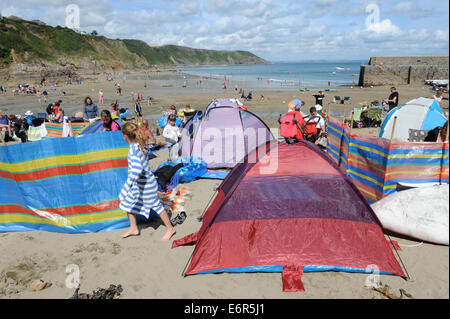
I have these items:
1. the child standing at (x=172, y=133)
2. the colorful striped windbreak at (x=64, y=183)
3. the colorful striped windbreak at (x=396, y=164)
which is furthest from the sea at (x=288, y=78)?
the colorful striped windbreak at (x=64, y=183)

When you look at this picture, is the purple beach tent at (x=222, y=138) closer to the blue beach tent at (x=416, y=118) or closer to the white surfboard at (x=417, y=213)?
the blue beach tent at (x=416, y=118)

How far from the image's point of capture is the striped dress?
4375 mm

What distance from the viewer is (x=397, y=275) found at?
3979 millimetres

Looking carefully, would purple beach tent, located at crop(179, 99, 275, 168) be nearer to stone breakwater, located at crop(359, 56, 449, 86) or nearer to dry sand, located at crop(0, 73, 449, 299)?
dry sand, located at crop(0, 73, 449, 299)

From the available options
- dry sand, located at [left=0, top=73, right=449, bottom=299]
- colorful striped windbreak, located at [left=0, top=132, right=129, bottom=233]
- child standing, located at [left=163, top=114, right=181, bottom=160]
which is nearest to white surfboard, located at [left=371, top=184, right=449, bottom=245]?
dry sand, located at [left=0, top=73, right=449, bottom=299]

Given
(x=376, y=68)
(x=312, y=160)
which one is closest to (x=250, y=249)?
(x=312, y=160)

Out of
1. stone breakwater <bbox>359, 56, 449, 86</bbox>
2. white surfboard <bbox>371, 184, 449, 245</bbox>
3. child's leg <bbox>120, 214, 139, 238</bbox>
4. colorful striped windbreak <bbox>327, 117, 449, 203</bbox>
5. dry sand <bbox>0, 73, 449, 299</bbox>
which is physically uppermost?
stone breakwater <bbox>359, 56, 449, 86</bbox>

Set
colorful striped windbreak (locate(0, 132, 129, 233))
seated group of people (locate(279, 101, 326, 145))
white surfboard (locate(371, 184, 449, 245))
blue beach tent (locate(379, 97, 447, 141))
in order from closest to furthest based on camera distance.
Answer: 1. white surfboard (locate(371, 184, 449, 245))
2. colorful striped windbreak (locate(0, 132, 129, 233))
3. seated group of people (locate(279, 101, 326, 145))
4. blue beach tent (locate(379, 97, 447, 141))

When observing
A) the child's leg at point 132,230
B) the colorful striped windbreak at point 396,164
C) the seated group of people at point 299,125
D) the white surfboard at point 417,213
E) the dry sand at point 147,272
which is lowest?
the dry sand at point 147,272

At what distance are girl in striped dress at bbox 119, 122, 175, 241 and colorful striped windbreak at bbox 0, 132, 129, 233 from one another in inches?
22.6

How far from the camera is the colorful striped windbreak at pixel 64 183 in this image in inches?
192
